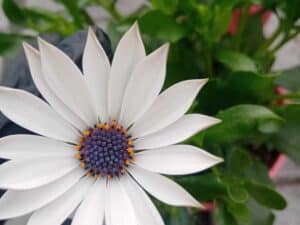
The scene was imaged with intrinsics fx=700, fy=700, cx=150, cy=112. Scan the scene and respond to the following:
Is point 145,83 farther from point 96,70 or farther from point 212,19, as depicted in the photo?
point 212,19

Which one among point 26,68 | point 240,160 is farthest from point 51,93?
point 240,160

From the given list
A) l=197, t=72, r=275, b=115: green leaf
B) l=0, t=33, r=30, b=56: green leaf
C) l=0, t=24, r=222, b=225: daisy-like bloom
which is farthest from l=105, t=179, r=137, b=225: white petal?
l=0, t=33, r=30, b=56: green leaf

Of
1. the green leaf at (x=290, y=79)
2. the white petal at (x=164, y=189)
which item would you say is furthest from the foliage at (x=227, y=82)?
the white petal at (x=164, y=189)

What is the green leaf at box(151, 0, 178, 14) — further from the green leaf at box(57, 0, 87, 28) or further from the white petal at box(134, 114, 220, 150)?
the white petal at box(134, 114, 220, 150)

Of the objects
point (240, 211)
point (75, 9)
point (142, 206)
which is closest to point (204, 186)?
point (240, 211)

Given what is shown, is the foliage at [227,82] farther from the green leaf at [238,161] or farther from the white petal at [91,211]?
the white petal at [91,211]

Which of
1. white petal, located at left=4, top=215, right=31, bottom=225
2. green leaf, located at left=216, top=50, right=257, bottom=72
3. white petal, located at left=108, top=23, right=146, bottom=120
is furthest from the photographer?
green leaf, located at left=216, top=50, right=257, bottom=72
